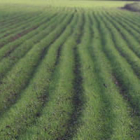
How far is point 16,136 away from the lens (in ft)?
29.4

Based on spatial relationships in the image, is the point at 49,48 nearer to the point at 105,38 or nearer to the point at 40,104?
the point at 105,38

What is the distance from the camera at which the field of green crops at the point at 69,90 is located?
9430mm

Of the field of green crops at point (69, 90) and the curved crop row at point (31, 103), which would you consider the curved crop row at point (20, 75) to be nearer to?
the field of green crops at point (69, 90)

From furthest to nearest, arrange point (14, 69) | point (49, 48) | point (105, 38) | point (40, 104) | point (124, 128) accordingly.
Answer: point (105, 38) → point (49, 48) → point (14, 69) → point (40, 104) → point (124, 128)

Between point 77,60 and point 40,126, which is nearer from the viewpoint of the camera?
point 40,126

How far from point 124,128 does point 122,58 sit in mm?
9712

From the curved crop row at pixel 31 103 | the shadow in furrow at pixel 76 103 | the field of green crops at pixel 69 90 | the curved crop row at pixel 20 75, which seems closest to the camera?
the shadow in furrow at pixel 76 103

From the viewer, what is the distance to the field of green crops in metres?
9.43

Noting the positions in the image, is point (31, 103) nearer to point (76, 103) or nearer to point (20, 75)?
point (76, 103)

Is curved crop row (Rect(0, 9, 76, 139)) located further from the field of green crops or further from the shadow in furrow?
the shadow in furrow

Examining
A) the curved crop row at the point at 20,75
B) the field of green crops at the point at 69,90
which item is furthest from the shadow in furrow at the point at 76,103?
the curved crop row at the point at 20,75

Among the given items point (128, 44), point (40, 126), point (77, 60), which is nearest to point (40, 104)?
point (40, 126)

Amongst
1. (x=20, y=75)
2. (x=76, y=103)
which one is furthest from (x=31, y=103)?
(x=20, y=75)

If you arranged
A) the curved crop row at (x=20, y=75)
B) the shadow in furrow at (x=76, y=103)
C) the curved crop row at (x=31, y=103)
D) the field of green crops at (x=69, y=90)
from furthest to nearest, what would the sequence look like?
1. the curved crop row at (x=20, y=75)
2. the curved crop row at (x=31, y=103)
3. the field of green crops at (x=69, y=90)
4. the shadow in furrow at (x=76, y=103)
